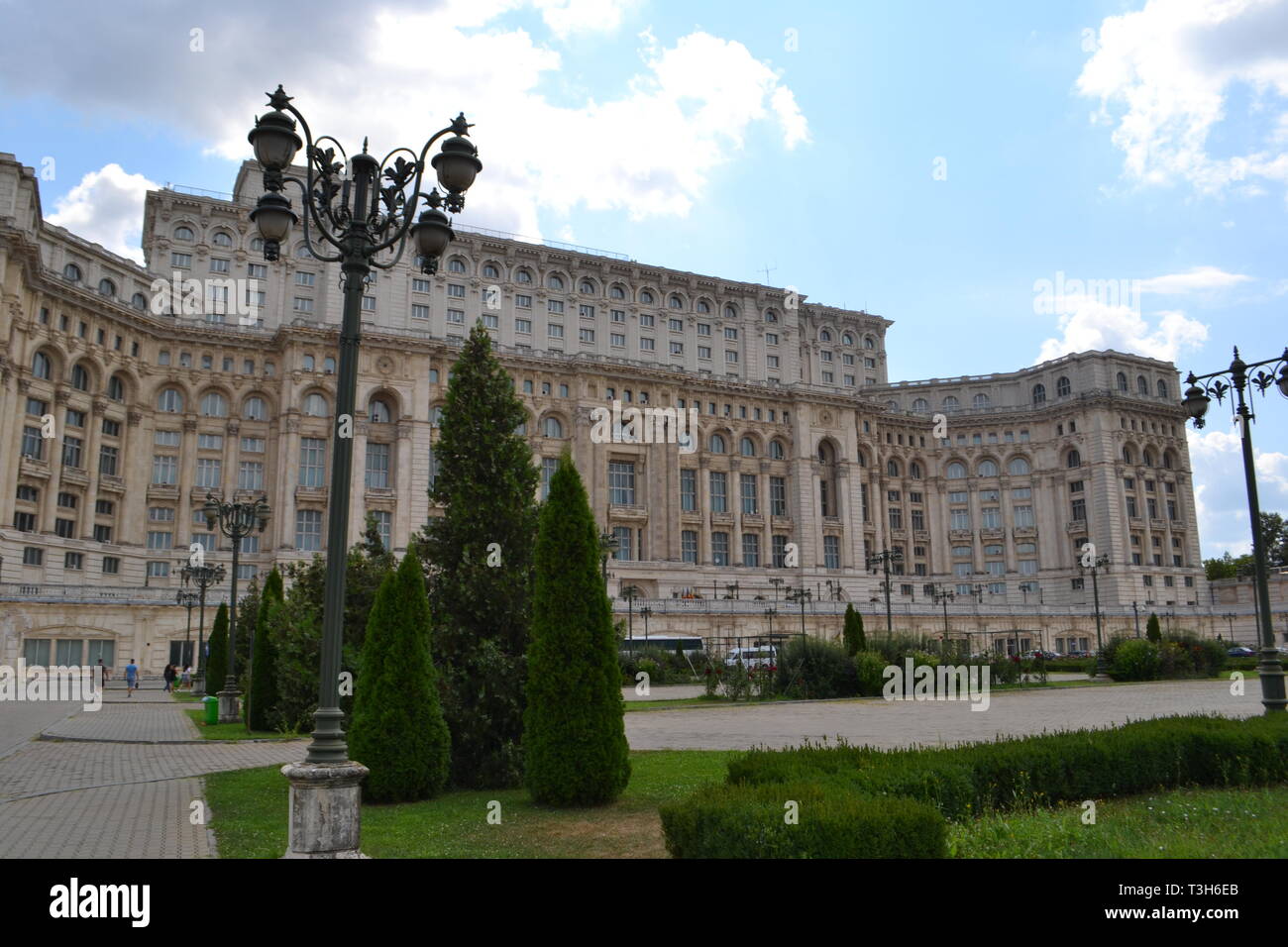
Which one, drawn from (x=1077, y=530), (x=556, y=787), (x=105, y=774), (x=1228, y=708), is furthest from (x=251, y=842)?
(x=1077, y=530)

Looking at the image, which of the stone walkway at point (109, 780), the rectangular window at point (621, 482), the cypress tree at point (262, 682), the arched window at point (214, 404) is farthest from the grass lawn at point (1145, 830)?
the arched window at point (214, 404)

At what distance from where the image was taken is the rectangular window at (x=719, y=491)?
3179 inches

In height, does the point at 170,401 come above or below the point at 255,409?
above

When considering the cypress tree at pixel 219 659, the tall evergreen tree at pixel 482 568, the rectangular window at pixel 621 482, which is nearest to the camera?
the tall evergreen tree at pixel 482 568

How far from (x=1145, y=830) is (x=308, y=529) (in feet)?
210

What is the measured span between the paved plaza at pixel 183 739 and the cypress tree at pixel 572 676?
13.3ft

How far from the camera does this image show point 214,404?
67.6 meters

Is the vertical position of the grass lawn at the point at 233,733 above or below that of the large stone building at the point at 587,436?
below

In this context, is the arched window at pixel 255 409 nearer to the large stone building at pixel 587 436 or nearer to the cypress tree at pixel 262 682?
the large stone building at pixel 587 436

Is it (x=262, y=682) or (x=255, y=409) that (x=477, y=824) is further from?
(x=255, y=409)

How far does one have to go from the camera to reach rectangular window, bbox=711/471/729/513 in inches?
3179

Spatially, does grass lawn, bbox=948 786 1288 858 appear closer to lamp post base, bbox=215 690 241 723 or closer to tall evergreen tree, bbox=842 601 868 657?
lamp post base, bbox=215 690 241 723

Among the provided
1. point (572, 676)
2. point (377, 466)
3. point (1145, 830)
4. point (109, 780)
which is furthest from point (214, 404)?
point (1145, 830)
